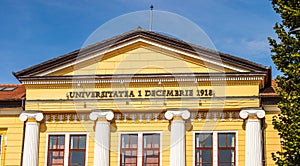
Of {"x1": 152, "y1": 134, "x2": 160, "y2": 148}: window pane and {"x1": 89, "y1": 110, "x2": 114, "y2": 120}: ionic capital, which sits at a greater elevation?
{"x1": 89, "y1": 110, "x2": 114, "y2": 120}: ionic capital

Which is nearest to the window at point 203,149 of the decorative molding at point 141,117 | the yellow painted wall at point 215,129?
the yellow painted wall at point 215,129

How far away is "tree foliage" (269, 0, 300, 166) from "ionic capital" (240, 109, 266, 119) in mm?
4227

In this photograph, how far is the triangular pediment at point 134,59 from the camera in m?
29.6

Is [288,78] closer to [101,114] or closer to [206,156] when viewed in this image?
[206,156]

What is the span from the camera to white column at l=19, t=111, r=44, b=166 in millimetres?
29109

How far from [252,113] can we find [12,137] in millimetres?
10935

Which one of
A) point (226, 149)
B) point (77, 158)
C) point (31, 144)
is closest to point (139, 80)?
point (77, 158)

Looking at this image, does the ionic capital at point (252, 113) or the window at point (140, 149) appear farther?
the window at point (140, 149)

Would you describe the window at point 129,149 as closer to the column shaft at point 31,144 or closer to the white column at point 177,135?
the white column at point 177,135

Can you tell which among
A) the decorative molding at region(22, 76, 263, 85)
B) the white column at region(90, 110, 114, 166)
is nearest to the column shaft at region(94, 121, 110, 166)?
the white column at region(90, 110, 114, 166)

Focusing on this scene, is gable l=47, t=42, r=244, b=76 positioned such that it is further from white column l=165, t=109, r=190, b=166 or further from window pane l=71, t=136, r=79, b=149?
window pane l=71, t=136, r=79, b=149

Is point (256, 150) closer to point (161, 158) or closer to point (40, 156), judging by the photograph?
point (161, 158)

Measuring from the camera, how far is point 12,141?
29.9 m

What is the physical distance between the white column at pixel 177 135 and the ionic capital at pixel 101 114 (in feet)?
8.24
